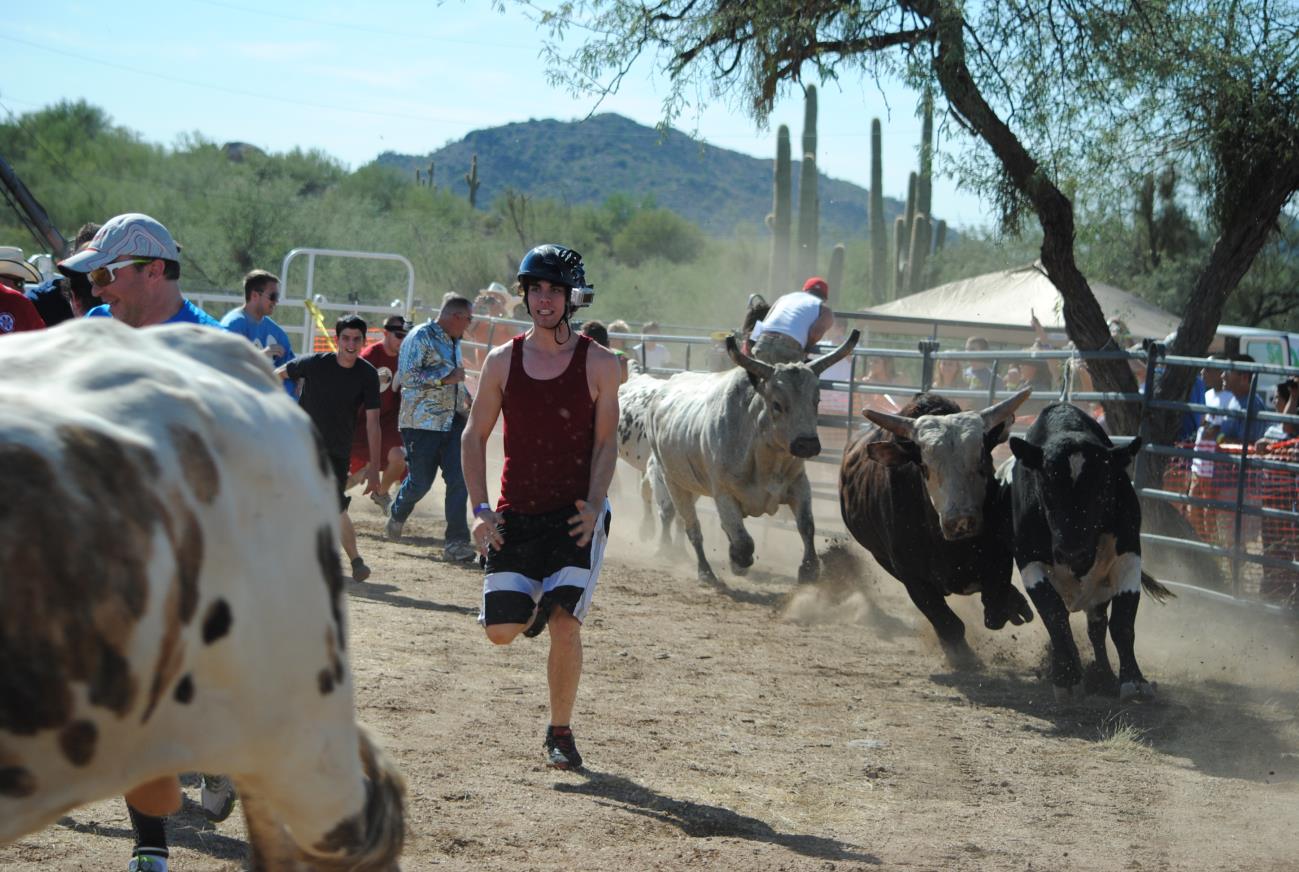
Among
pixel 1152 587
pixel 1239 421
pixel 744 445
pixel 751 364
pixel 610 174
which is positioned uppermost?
pixel 610 174

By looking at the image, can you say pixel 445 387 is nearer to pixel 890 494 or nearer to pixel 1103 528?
pixel 890 494

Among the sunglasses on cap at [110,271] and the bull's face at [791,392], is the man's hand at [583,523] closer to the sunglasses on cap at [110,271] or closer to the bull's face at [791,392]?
the sunglasses on cap at [110,271]

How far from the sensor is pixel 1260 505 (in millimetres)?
9398

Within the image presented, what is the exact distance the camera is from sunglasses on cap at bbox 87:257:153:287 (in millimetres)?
4156

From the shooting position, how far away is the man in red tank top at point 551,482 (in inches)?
223

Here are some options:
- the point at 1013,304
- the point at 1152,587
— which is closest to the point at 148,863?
the point at 1152,587

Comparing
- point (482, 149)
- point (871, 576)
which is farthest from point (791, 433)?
point (482, 149)

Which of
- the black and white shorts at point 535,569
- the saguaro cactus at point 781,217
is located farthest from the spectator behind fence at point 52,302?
the saguaro cactus at point 781,217

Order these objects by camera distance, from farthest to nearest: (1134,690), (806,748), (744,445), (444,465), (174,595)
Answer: (444,465) → (744,445) → (1134,690) → (806,748) → (174,595)

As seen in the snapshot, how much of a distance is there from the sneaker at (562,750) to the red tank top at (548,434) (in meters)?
0.92

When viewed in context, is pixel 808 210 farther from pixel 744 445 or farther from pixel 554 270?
pixel 554 270

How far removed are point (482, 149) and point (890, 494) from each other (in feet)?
624

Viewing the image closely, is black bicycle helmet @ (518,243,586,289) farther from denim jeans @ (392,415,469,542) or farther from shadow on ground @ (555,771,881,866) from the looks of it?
denim jeans @ (392,415,469,542)

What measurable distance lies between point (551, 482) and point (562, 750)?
111 cm
